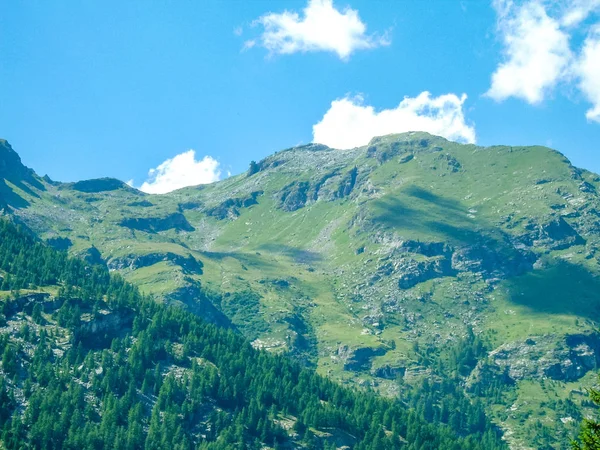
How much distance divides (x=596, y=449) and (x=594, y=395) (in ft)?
18.3

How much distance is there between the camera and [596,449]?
3061 inches

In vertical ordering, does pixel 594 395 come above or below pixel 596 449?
above

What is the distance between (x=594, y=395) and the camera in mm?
78312
